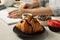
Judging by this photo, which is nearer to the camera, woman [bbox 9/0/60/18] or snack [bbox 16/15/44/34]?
snack [bbox 16/15/44/34]

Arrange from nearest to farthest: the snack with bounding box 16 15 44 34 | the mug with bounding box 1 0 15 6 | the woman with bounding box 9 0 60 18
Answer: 1. the snack with bounding box 16 15 44 34
2. the woman with bounding box 9 0 60 18
3. the mug with bounding box 1 0 15 6

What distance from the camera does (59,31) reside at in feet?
2.66

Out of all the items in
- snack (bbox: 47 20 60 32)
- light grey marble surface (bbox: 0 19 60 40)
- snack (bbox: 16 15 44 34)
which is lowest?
light grey marble surface (bbox: 0 19 60 40)

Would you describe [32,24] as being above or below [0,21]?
above

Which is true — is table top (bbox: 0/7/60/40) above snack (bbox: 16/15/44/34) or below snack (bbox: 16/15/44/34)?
below

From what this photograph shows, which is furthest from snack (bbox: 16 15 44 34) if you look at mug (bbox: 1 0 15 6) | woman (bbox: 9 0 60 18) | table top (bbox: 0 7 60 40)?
mug (bbox: 1 0 15 6)

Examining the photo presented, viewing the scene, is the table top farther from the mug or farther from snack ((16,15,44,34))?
the mug

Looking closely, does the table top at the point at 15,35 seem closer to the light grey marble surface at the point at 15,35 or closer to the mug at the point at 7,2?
the light grey marble surface at the point at 15,35

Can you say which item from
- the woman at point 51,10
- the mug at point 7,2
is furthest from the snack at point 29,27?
the mug at point 7,2

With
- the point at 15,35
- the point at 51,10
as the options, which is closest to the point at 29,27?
the point at 15,35

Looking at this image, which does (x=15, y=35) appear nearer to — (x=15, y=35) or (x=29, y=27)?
(x=15, y=35)

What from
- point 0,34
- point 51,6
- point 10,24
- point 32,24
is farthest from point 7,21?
point 51,6

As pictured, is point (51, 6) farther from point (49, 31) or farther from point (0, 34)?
point (0, 34)

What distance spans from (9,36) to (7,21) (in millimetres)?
Result: 236
